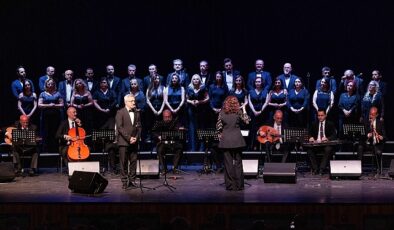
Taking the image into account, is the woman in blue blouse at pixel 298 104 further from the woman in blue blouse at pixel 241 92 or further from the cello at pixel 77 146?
the cello at pixel 77 146

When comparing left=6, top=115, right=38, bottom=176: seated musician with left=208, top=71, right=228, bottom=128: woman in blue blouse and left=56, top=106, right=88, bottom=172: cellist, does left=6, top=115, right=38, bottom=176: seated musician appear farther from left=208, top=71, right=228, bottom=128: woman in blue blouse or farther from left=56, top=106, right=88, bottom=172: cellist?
left=208, top=71, right=228, bottom=128: woman in blue blouse

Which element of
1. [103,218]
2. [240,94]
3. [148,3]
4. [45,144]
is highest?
[148,3]

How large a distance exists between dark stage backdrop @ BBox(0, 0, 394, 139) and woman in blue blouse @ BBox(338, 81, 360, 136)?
188 cm

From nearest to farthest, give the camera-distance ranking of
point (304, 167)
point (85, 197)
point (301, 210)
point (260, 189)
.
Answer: point (301, 210)
point (85, 197)
point (260, 189)
point (304, 167)

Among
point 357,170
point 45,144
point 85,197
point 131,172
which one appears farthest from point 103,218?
point 45,144

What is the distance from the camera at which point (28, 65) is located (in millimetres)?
17875

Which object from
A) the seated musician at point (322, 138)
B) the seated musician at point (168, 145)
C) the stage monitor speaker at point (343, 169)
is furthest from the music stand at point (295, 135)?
the seated musician at point (168, 145)

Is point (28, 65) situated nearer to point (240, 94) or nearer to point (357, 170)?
point (240, 94)

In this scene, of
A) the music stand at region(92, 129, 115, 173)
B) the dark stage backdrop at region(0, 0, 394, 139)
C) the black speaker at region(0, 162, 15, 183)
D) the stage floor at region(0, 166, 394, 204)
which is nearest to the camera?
the stage floor at region(0, 166, 394, 204)

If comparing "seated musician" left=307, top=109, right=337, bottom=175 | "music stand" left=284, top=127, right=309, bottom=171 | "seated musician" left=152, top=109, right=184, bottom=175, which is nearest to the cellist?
"seated musician" left=152, top=109, right=184, bottom=175

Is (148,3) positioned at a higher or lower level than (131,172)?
higher

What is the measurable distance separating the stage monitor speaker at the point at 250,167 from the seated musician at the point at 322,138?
1.48m

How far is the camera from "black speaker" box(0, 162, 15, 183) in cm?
1363

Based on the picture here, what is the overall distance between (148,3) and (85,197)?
334 inches
